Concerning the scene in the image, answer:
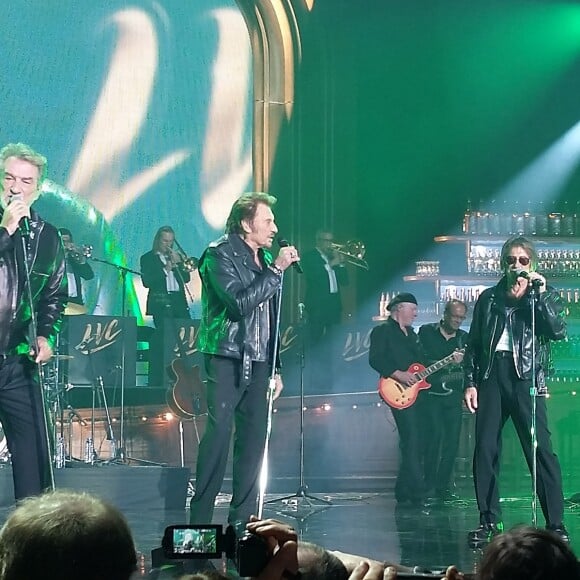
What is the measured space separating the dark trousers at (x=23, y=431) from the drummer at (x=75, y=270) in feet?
14.2

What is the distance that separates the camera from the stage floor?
238 inches

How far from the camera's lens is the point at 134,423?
10.2 meters

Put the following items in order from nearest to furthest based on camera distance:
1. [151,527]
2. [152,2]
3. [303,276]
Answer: [151,527] < [303,276] < [152,2]

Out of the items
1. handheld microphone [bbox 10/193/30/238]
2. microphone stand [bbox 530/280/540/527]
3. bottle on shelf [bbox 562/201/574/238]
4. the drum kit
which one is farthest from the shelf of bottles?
handheld microphone [bbox 10/193/30/238]

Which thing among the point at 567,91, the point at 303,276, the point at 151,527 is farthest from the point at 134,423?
the point at 567,91

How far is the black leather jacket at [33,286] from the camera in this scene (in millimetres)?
5832

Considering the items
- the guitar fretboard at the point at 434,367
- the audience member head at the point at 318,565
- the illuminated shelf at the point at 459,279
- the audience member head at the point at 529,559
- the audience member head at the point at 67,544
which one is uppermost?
the illuminated shelf at the point at 459,279

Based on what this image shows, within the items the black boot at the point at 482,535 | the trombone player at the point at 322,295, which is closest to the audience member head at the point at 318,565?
the black boot at the point at 482,535

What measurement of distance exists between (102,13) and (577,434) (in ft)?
19.1

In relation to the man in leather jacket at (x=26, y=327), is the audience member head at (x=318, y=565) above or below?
below

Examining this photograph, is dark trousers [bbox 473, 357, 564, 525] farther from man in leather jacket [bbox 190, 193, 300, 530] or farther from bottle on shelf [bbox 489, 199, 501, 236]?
bottle on shelf [bbox 489, 199, 501, 236]

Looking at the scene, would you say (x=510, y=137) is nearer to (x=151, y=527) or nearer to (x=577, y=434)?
(x=577, y=434)

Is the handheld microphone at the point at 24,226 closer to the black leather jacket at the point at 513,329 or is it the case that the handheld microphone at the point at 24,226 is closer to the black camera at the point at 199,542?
the black leather jacket at the point at 513,329

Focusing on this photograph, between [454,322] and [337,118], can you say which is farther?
[337,118]
